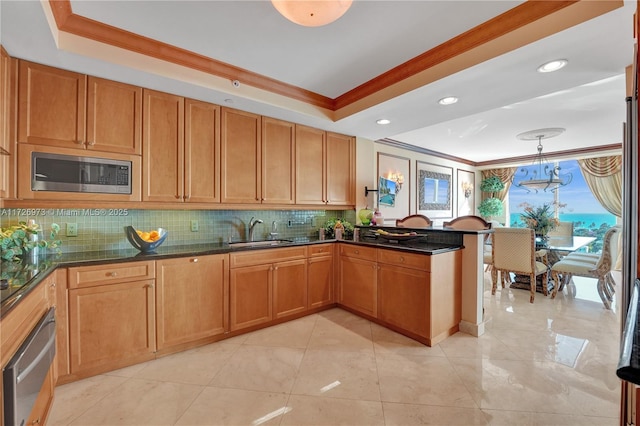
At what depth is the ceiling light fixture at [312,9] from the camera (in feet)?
4.51

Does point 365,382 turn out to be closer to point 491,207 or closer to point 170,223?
point 170,223

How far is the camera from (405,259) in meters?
2.79

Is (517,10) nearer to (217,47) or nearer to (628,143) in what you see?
(628,143)

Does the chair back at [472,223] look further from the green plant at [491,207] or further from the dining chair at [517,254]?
the green plant at [491,207]

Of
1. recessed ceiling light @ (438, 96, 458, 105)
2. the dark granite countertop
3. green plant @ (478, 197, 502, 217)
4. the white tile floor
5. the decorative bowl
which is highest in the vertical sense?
recessed ceiling light @ (438, 96, 458, 105)

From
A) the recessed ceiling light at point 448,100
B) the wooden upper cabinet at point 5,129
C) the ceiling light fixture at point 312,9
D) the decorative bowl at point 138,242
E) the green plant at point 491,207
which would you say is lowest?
the decorative bowl at point 138,242

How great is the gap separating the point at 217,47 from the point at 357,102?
1.51 meters

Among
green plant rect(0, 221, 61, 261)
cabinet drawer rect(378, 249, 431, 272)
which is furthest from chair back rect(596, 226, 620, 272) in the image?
green plant rect(0, 221, 61, 261)

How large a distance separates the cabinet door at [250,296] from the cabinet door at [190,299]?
9cm

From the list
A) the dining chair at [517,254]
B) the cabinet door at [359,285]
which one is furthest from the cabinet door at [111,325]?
the dining chair at [517,254]

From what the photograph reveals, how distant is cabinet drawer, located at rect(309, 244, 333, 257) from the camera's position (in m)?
3.37

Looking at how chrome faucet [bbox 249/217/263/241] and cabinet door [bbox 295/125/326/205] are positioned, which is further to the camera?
cabinet door [bbox 295/125/326/205]

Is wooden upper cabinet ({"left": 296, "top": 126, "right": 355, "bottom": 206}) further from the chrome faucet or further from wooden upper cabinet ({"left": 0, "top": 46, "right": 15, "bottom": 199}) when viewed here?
wooden upper cabinet ({"left": 0, "top": 46, "right": 15, "bottom": 199})

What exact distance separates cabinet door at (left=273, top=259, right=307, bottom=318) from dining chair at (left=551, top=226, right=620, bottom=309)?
3585 millimetres
